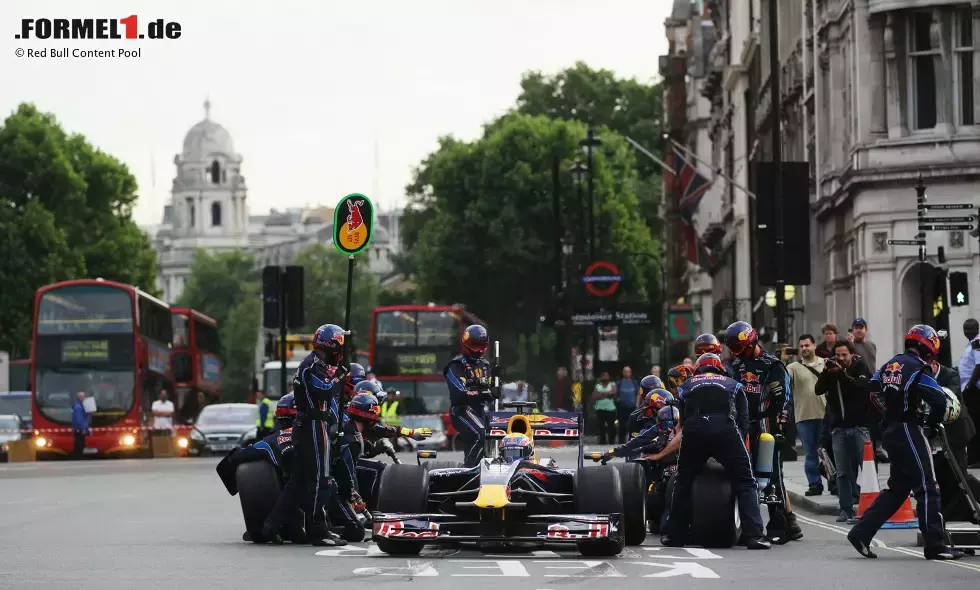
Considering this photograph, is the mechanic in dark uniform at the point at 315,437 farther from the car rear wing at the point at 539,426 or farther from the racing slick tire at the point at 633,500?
the racing slick tire at the point at 633,500

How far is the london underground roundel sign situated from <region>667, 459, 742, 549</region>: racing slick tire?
126 feet

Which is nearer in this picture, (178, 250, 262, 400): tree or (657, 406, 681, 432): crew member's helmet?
(657, 406, 681, 432): crew member's helmet

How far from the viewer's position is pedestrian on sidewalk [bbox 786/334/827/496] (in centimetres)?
2231

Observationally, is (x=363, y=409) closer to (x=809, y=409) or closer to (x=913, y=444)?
(x=913, y=444)

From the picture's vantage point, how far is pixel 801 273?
28391mm

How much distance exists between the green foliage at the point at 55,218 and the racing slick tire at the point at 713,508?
5485 cm

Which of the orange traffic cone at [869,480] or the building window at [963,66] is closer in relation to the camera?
the orange traffic cone at [869,480]

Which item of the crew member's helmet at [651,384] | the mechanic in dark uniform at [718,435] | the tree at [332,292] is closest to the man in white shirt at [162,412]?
the crew member's helmet at [651,384]

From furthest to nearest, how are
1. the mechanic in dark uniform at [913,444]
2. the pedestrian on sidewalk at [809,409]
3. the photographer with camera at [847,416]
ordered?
the pedestrian on sidewalk at [809,409] → the photographer with camera at [847,416] → the mechanic in dark uniform at [913,444]

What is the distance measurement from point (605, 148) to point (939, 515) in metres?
67.5

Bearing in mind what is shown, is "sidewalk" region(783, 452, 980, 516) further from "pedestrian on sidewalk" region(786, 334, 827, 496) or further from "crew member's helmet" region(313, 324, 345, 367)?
"crew member's helmet" region(313, 324, 345, 367)

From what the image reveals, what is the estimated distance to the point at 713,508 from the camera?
637 inches

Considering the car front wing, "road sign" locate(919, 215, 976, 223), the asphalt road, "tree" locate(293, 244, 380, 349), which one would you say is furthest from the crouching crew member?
"tree" locate(293, 244, 380, 349)

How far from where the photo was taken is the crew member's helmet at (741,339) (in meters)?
16.8
